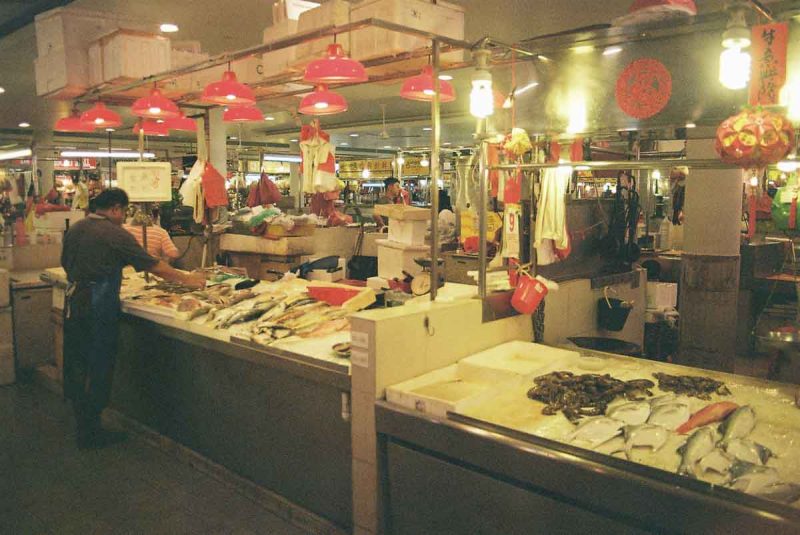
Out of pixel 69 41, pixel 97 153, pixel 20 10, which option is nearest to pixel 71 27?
pixel 69 41

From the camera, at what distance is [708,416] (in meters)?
2.95

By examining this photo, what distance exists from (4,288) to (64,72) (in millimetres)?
2741

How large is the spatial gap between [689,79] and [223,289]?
4.34m

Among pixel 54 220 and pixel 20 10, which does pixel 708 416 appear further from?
pixel 54 220

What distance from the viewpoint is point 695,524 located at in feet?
Answer: 7.55

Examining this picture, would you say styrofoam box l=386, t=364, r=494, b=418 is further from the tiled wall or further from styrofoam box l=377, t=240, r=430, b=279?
styrofoam box l=377, t=240, r=430, b=279

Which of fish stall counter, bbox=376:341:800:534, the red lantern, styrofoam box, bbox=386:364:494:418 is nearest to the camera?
fish stall counter, bbox=376:341:800:534

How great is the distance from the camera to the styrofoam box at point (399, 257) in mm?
7535

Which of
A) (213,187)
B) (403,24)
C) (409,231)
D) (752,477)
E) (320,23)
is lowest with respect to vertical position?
(752,477)

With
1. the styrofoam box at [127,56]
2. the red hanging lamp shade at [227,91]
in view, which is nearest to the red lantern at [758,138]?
the red hanging lamp shade at [227,91]

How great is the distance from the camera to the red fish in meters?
2.91

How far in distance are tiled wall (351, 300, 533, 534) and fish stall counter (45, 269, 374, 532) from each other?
0.19 metres

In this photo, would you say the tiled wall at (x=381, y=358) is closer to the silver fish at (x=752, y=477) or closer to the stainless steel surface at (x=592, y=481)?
the stainless steel surface at (x=592, y=481)

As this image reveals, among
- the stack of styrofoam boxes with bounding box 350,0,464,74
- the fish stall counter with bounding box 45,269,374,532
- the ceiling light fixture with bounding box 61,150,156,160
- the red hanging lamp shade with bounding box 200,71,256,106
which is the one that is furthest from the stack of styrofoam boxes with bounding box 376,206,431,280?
the ceiling light fixture with bounding box 61,150,156,160
